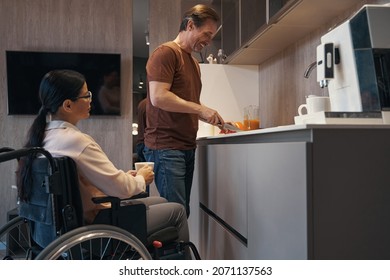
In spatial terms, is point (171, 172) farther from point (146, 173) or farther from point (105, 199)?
point (105, 199)

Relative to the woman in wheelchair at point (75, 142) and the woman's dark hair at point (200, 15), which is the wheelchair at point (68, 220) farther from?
the woman's dark hair at point (200, 15)

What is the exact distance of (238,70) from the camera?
285 cm

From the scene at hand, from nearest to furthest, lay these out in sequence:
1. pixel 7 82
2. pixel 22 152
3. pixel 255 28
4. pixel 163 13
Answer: pixel 22 152, pixel 255 28, pixel 7 82, pixel 163 13

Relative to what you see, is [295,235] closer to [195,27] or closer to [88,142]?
[88,142]

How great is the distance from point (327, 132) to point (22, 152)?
73cm

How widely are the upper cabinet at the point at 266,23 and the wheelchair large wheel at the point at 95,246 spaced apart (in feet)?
3.83

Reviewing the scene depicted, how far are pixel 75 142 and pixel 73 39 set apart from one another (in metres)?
2.37

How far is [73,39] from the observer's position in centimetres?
320

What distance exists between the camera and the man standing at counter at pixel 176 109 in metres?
1.54

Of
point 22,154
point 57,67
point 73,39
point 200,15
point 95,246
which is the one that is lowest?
point 95,246

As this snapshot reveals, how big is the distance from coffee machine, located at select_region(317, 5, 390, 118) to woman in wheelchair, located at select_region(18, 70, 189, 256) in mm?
655

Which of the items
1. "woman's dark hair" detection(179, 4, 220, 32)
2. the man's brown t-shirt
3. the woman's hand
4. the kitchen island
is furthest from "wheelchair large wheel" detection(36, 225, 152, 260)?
"woman's dark hair" detection(179, 4, 220, 32)

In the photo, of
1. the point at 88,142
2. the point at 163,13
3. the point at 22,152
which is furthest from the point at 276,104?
the point at 22,152

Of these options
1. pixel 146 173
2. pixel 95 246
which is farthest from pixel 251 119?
pixel 95 246
